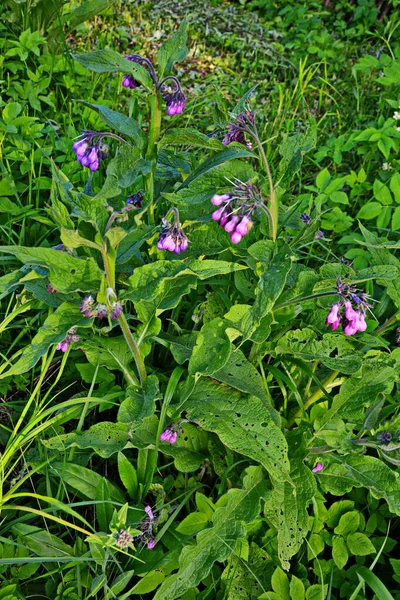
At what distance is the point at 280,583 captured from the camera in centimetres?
169

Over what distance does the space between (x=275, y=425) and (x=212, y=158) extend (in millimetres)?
800

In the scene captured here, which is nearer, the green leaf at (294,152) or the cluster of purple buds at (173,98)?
the cluster of purple buds at (173,98)

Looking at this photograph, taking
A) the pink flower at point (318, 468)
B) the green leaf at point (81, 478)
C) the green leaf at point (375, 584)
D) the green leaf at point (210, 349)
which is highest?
the green leaf at point (210, 349)

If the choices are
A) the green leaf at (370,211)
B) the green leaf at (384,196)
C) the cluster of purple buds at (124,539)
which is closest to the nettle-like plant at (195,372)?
the cluster of purple buds at (124,539)

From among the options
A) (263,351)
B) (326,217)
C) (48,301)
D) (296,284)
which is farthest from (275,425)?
(326,217)

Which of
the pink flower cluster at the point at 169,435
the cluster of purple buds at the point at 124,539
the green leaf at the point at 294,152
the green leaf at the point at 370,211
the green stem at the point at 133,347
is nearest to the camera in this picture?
the cluster of purple buds at the point at 124,539

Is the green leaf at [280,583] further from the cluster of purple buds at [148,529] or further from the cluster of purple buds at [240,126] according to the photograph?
the cluster of purple buds at [240,126]

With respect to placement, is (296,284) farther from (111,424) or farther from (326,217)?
(326,217)

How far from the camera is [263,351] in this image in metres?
1.89

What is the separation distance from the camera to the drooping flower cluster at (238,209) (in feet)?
5.35

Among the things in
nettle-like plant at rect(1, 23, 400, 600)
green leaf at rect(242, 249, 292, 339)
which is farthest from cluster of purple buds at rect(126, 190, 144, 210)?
green leaf at rect(242, 249, 292, 339)

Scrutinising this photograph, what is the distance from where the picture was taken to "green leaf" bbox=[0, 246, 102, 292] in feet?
5.29

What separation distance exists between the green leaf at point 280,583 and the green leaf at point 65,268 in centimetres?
96

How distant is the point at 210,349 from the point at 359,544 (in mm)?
759
